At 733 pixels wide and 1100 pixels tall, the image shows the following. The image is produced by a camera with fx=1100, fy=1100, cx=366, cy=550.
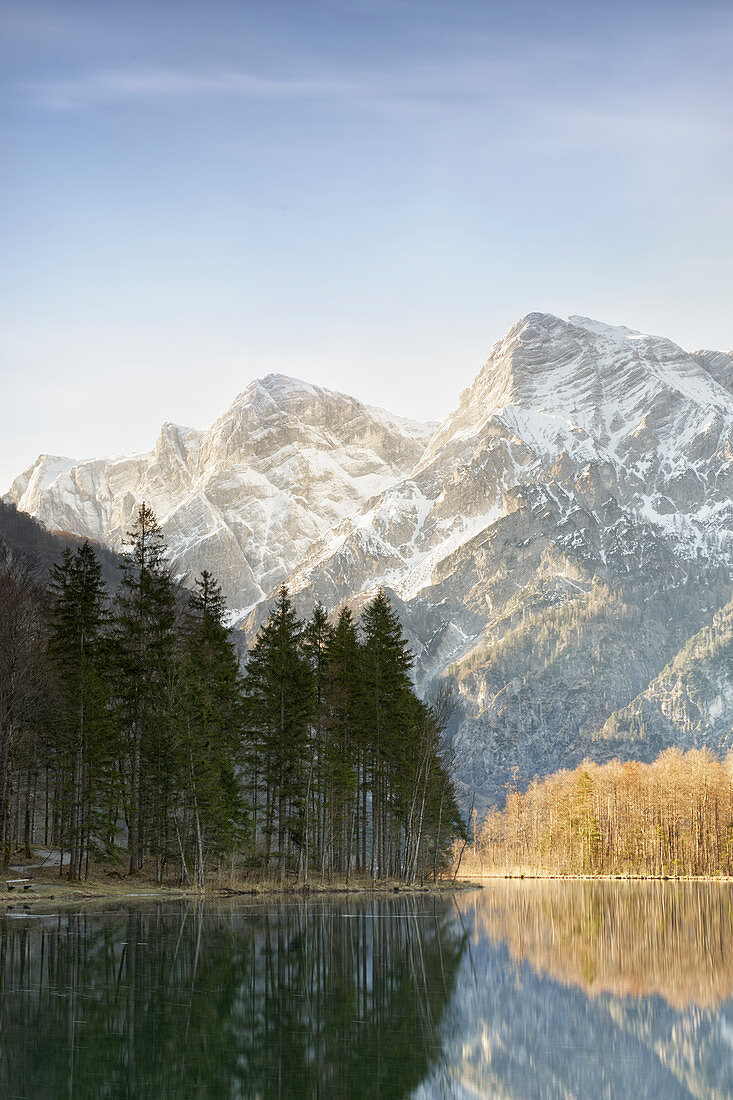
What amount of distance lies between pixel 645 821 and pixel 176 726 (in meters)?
113

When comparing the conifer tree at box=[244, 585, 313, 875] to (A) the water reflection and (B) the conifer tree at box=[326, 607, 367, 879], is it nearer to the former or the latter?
(B) the conifer tree at box=[326, 607, 367, 879]

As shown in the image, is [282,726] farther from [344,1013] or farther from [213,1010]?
[213,1010]

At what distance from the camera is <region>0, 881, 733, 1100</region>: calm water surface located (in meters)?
13.2

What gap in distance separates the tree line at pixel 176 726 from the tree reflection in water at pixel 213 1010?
14780mm

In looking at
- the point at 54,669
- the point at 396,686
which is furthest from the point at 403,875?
the point at 54,669

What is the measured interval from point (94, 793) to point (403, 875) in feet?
104

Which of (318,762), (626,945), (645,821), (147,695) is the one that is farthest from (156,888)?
(645,821)

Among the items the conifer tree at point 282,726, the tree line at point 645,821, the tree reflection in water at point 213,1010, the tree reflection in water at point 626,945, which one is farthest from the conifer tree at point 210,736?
the tree line at point 645,821

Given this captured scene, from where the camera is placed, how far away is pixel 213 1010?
17000 millimetres

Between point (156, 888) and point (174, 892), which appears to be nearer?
point (174, 892)

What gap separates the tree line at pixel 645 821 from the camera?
461 ft

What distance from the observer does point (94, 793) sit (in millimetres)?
46750

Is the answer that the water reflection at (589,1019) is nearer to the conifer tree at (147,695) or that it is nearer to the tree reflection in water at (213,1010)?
the tree reflection in water at (213,1010)

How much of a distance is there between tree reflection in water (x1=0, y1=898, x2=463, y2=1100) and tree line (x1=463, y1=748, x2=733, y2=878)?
4730 inches
